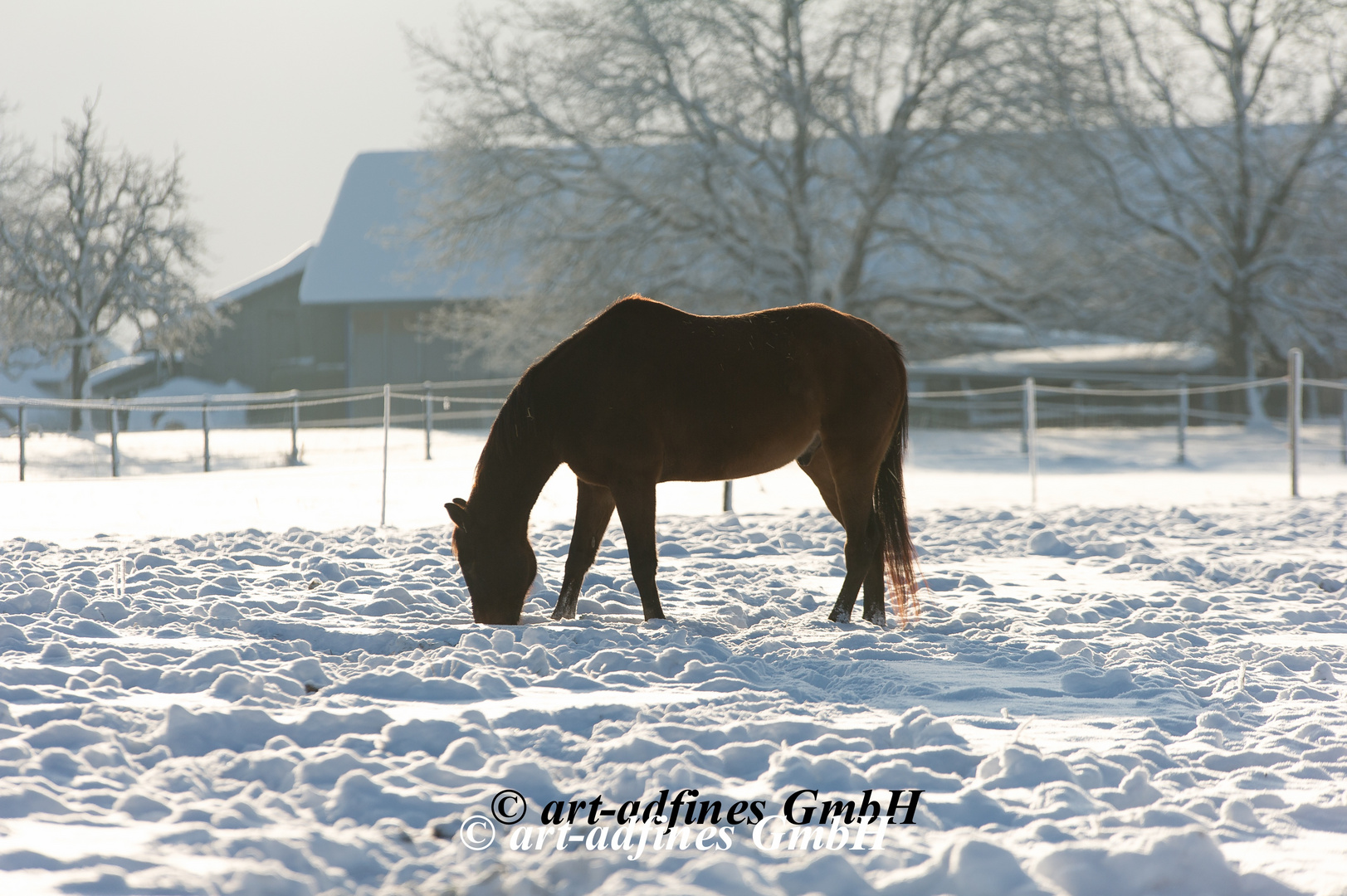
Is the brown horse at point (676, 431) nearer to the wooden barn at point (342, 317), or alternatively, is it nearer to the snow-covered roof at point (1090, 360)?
the snow-covered roof at point (1090, 360)

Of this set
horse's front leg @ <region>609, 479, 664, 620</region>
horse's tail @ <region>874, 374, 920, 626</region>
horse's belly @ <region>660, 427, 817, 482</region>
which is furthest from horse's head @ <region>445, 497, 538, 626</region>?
Answer: horse's tail @ <region>874, 374, 920, 626</region>

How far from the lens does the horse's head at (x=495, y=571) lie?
4.37m

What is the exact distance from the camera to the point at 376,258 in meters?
26.9

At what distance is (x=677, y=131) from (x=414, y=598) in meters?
16.1

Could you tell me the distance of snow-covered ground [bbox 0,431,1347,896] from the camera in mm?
2033

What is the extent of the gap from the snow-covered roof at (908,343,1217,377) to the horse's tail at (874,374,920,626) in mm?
18100

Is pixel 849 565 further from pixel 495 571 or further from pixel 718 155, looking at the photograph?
pixel 718 155

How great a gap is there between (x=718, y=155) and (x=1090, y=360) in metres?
9.96

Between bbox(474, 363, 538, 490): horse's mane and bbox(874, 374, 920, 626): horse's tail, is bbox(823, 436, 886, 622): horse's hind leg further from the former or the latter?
bbox(474, 363, 538, 490): horse's mane

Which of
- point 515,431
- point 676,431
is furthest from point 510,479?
point 676,431

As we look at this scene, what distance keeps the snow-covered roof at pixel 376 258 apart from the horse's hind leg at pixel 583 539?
63.6ft

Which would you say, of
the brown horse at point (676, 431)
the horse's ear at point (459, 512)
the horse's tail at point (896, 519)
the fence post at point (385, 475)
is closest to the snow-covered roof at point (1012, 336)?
the fence post at point (385, 475)

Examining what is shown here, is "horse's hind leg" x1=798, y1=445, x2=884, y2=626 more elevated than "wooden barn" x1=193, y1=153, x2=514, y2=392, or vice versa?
"wooden barn" x1=193, y1=153, x2=514, y2=392

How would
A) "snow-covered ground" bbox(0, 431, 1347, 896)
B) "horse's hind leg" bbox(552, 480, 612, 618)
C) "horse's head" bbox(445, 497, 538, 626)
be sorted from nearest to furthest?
"snow-covered ground" bbox(0, 431, 1347, 896) → "horse's head" bbox(445, 497, 538, 626) → "horse's hind leg" bbox(552, 480, 612, 618)
